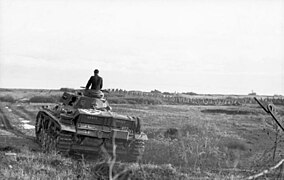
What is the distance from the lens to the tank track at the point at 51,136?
46.9 ft

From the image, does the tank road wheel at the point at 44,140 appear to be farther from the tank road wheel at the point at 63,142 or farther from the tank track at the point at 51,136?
the tank road wheel at the point at 63,142

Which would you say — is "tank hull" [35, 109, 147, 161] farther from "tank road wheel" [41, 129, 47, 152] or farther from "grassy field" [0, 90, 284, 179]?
"tank road wheel" [41, 129, 47, 152]

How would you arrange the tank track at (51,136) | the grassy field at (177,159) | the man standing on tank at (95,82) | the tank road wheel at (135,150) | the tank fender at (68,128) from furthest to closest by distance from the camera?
the man standing on tank at (95,82) → the tank road wheel at (135,150) → the tank track at (51,136) → the tank fender at (68,128) → the grassy field at (177,159)

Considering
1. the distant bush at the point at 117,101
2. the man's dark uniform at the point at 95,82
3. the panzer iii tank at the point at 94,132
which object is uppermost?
the man's dark uniform at the point at 95,82

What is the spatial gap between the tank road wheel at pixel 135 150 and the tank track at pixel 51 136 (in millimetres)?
1921

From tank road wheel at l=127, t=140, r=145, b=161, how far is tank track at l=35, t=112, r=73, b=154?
1.92m

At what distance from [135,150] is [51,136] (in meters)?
3.07

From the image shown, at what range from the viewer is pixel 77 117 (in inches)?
577

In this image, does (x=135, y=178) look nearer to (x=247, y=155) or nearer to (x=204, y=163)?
(x=204, y=163)

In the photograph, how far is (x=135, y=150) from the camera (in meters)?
15.0

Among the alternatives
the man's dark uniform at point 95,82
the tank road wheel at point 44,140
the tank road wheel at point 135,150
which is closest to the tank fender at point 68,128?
the tank road wheel at point 135,150

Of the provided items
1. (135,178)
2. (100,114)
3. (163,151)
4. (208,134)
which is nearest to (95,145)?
(100,114)

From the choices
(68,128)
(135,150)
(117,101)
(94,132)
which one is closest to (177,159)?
(135,150)

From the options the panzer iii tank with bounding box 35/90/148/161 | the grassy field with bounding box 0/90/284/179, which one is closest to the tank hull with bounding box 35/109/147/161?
the panzer iii tank with bounding box 35/90/148/161
